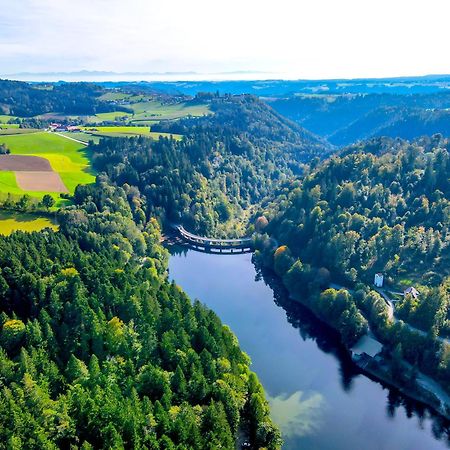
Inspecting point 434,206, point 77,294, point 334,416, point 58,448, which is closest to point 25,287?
point 77,294

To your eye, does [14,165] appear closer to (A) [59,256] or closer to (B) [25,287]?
(A) [59,256]

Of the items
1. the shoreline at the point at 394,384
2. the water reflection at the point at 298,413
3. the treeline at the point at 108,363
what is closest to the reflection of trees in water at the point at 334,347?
the shoreline at the point at 394,384

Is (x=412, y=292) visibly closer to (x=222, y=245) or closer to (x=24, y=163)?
(x=222, y=245)

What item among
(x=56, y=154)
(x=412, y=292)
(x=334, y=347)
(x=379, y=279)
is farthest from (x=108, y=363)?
(x=56, y=154)

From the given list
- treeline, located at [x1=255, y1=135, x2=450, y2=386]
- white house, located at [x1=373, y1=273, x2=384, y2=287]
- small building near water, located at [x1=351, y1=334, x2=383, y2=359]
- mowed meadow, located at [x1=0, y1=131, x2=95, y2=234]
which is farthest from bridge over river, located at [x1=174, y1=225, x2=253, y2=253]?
small building near water, located at [x1=351, y1=334, x2=383, y2=359]

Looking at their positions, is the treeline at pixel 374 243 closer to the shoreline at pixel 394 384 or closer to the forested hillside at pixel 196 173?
the shoreline at pixel 394 384

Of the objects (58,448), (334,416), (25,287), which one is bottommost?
(334,416)
